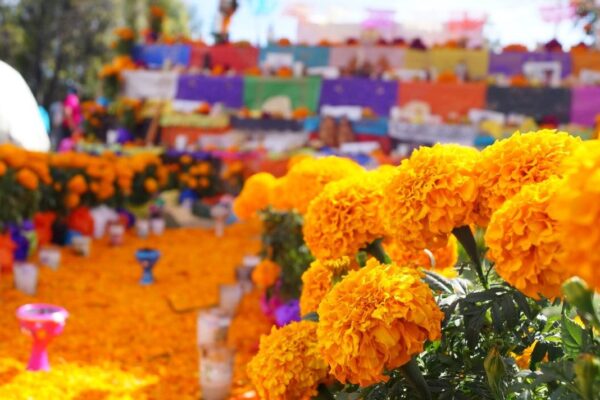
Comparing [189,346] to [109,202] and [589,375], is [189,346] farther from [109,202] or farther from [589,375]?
[109,202]

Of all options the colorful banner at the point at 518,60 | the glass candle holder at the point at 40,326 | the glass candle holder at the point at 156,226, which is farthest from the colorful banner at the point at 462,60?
the glass candle holder at the point at 40,326

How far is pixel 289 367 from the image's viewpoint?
1391 mm

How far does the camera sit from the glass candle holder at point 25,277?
4.29 metres

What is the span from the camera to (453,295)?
1217 mm

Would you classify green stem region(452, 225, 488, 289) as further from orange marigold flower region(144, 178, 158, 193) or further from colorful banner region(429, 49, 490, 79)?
colorful banner region(429, 49, 490, 79)

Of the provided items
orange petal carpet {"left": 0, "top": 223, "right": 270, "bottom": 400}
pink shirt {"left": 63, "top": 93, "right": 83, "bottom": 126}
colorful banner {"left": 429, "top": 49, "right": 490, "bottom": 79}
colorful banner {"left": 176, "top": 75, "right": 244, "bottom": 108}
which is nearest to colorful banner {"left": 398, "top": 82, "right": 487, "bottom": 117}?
colorful banner {"left": 429, "top": 49, "right": 490, "bottom": 79}

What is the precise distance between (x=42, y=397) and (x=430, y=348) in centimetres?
195

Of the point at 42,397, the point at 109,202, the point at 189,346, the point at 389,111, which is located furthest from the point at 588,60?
the point at 42,397

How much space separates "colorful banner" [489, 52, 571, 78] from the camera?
10820 mm

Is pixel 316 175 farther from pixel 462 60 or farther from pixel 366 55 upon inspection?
pixel 366 55

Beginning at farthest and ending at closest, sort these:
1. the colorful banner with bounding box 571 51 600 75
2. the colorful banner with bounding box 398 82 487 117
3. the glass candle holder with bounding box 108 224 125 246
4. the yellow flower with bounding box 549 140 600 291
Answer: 1. the colorful banner with bounding box 571 51 600 75
2. the colorful banner with bounding box 398 82 487 117
3. the glass candle holder with bounding box 108 224 125 246
4. the yellow flower with bounding box 549 140 600 291

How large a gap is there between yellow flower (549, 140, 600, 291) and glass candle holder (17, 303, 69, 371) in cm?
263

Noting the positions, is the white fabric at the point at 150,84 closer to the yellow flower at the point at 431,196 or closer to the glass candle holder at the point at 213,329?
the glass candle holder at the point at 213,329

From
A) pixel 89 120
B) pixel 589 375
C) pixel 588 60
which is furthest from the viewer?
pixel 89 120
